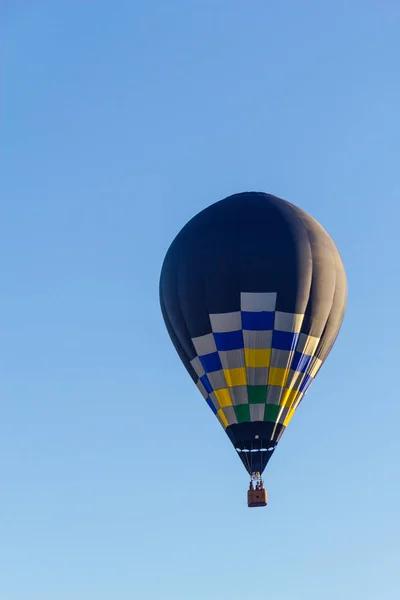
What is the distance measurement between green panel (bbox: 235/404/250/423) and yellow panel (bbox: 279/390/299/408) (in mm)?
944

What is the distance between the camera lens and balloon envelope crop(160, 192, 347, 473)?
42.7 m

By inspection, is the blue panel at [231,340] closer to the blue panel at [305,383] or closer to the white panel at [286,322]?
the white panel at [286,322]

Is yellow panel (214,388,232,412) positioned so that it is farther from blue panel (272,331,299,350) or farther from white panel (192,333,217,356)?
blue panel (272,331,299,350)

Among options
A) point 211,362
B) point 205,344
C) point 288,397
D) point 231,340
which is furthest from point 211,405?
point 288,397

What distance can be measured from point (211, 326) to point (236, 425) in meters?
2.68

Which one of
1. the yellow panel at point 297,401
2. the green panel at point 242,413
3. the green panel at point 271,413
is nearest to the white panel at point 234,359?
the green panel at point 242,413

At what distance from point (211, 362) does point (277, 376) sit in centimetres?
179

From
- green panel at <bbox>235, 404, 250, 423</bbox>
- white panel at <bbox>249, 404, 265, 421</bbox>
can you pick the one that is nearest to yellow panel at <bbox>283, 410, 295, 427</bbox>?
white panel at <bbox>249, 404, 265, 421</bbox>

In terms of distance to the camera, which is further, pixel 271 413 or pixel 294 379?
pixel 294 379

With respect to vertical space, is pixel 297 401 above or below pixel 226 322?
below

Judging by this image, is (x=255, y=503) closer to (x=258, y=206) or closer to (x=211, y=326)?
(x=211, y=326)

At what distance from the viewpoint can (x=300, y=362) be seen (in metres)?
43.2

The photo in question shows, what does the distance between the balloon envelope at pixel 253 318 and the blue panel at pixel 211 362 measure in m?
0.03

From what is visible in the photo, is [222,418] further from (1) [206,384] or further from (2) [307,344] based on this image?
(2) [307,344]
